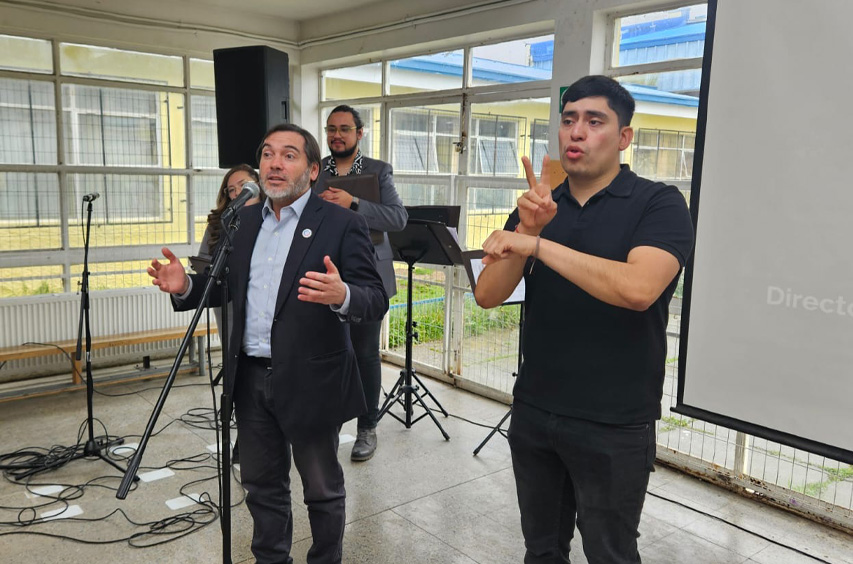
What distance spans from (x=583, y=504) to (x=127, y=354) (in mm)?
4743

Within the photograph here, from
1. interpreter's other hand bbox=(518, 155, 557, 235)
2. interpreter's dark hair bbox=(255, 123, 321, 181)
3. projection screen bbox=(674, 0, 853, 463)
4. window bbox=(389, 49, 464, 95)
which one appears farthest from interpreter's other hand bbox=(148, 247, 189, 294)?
window bbox=(389, 49, 464, 95)

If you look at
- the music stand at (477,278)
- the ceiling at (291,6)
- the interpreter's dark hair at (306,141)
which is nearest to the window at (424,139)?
the ceiling at (291,6)

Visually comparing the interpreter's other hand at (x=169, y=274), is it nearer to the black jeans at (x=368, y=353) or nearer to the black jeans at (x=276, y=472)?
the black jeans at (x=276, y=472)

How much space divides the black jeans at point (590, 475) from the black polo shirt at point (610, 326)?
4cm

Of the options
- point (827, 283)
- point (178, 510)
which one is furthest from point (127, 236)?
point (827, 283)

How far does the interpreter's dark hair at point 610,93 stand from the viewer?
1.59 meters

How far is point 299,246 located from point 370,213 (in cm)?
112

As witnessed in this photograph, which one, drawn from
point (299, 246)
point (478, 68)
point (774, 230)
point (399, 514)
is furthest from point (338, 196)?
point (478, 68)

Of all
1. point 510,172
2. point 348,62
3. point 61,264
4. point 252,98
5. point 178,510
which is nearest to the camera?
point 178,510

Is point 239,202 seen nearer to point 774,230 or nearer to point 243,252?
point 243,252

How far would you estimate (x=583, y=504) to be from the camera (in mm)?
1620

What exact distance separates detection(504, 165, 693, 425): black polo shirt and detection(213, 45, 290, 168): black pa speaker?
3.06 m

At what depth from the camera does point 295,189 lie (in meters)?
2.20

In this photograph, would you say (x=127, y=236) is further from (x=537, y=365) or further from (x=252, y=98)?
(x=537, y=365)
